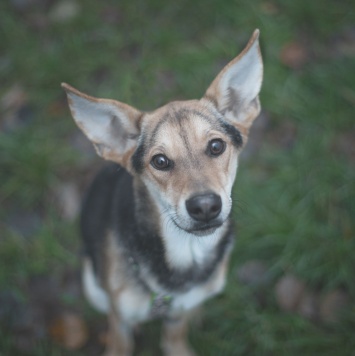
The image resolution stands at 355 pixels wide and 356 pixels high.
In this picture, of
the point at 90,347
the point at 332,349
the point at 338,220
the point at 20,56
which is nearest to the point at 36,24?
the point at 20,56

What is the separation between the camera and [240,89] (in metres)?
2.77

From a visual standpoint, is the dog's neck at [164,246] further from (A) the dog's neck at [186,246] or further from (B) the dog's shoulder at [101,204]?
(B) the dog's shoulder at [101,204]

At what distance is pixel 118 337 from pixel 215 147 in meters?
Answer: 1.82

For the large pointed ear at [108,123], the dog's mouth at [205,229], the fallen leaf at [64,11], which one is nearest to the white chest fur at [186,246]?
the dog's mouth at [205,229]

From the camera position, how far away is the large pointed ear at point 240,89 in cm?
256

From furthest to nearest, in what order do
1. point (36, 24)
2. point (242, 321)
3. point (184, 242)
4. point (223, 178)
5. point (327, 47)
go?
point (36, 24)
point (327, 47)
point (242, 321)
point (184, 242)
point (223, 178)

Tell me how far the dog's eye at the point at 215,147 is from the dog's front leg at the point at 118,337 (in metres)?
1.45

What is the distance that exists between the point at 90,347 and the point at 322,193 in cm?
259

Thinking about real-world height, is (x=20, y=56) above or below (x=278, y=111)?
below

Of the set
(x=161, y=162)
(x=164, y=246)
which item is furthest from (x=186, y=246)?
(x=161, y=162)

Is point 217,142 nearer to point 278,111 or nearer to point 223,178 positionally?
point 223,178

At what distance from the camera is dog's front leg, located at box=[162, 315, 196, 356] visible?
3479 millimetres

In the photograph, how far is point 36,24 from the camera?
17.3ft

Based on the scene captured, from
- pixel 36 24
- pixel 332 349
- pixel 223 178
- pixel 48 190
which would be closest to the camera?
pixel 223 178
